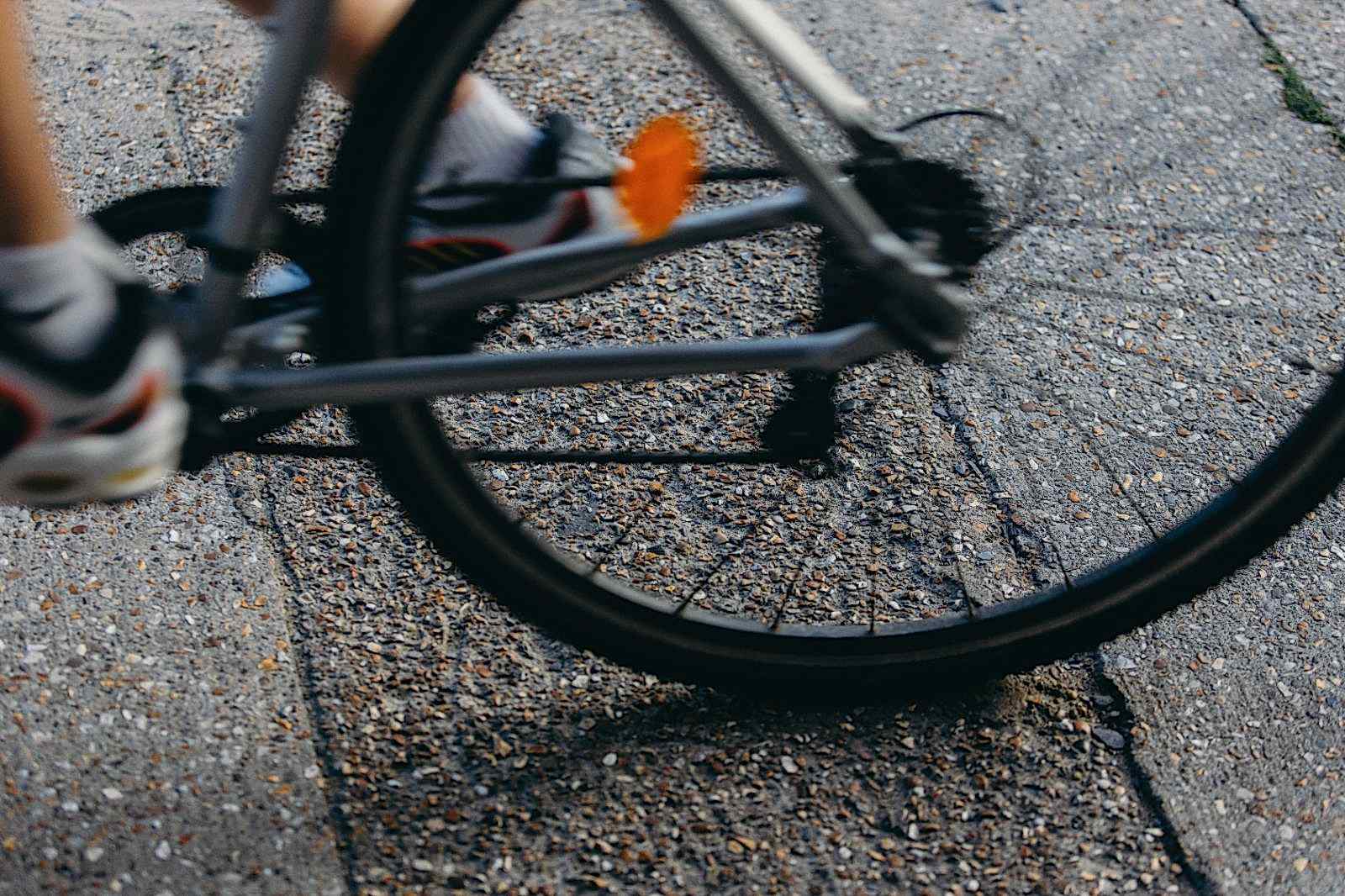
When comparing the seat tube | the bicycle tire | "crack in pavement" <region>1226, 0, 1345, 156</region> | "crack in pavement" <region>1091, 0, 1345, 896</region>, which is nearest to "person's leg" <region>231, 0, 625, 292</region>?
the seat tube

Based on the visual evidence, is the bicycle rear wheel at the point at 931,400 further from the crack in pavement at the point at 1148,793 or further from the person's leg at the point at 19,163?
the person's leg at the point at 19,163

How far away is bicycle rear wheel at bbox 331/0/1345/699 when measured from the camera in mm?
1670

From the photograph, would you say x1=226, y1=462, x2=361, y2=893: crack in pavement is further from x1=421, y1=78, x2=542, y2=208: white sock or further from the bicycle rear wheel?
x1=421, y1=78, x2=542, y2=208: white sock

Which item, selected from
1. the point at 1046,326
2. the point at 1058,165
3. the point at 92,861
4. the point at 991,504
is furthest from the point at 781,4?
the point at 92,861

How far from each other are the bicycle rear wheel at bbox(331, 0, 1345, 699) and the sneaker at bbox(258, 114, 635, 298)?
0.16m

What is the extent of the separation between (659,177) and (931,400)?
38.5 inches

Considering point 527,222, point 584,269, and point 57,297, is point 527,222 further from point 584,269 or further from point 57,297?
point 57,297

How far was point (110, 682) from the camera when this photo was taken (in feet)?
6.19

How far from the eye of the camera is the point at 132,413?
1.45 metres

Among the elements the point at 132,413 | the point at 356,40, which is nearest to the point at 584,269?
the point at 356,40

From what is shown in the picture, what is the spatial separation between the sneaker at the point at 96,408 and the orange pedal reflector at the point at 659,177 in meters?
0.53

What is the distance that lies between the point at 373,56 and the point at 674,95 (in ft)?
5.22

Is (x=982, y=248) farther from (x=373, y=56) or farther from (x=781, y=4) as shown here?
(x=781, y=4)

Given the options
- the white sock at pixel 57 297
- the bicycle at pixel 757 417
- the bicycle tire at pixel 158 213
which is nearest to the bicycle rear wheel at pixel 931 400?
the bicycle at pixel 757 417
